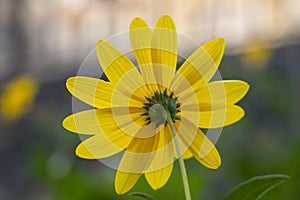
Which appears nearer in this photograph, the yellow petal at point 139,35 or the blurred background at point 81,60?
the yellow petal at point 139,35

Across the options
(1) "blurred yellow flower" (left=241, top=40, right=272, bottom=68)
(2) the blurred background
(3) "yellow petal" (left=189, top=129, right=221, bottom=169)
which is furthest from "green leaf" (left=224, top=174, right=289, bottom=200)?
(1) "blurred yellow flower" (left=241, top=40, right=272, bottom=68)

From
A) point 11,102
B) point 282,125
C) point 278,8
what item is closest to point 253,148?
point 282,125

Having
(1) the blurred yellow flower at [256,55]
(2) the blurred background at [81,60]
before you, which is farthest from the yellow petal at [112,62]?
(1) the blurred yellow flower at [256,55]

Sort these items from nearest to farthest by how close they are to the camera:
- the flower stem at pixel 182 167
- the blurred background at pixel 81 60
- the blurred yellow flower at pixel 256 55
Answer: the flower stem at pixel 182 167
the blurred background at pixel 81 60
the blurred yellow flower at pixel 256 55

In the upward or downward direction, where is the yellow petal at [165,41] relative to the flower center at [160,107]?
A: upward

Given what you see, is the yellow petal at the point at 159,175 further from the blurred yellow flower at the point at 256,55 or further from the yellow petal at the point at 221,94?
the blurred yellow flower at the point at 256,55

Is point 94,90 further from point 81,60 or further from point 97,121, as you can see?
point 81,60

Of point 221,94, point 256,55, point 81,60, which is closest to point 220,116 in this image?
point 221,94

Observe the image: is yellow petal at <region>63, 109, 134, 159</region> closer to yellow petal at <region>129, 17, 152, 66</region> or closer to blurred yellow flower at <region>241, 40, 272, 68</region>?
yellow petal at <region>129, 17, 152, 66</region>
